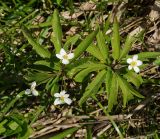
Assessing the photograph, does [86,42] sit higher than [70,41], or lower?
lower

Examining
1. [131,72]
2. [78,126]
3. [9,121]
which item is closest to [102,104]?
[78,126]

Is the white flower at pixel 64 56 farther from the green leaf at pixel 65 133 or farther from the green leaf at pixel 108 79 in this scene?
the green leaf at pixel 65 133

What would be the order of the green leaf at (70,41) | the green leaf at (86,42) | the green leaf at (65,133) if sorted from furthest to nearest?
1. the green leaf at (65,133)
2. the green leaf at (70,41)
3. the green leaf at (86,42)

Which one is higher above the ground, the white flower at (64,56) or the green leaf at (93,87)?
the white flower at (64,56)

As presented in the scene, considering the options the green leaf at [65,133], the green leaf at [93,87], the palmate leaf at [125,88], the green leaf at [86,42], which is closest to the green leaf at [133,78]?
the palmate leaf at [125,88]

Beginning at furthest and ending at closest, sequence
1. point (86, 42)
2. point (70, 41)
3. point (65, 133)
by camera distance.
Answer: point (65, 133), point (70, 41), point (86, 42)

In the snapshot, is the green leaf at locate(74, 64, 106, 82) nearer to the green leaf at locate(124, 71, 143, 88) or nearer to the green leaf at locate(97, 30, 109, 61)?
the green leaf at locate(97, 30, 109, 61)

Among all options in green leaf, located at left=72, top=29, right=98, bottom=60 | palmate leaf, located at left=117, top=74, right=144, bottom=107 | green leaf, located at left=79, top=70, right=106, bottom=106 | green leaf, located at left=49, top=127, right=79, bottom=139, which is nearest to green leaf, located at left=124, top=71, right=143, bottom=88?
palmate leaf, located at left=117, top=74, right=144, bottom=107

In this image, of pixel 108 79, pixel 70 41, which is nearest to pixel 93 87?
pixel 108 79

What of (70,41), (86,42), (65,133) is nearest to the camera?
(86,42)

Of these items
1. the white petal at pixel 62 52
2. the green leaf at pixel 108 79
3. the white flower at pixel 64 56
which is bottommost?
the green leaf at pixel 108 79

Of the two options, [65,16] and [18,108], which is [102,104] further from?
[65,16]

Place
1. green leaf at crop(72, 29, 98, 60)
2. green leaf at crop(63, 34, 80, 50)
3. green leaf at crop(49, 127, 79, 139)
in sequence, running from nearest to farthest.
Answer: green leaf at crop(72, 29, 98, 60), green leaf at crop(63, 34, 80, 50), green leaf at crop(49, 127, 79, 139)

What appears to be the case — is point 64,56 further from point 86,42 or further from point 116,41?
point 116,41
